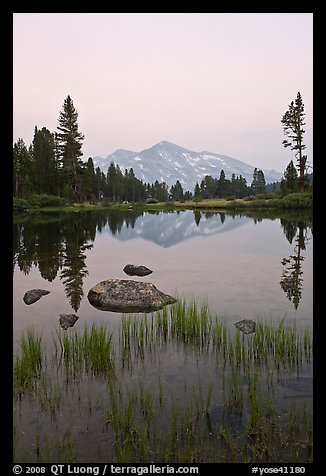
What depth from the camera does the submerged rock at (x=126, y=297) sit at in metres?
16.1

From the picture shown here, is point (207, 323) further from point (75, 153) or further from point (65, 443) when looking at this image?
point (75, 153)

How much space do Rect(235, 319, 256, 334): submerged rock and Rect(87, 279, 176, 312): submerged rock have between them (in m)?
3.87

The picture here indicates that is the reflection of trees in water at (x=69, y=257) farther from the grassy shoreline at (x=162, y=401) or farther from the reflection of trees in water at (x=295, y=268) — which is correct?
the grassy shoreline at (x=162, y=401)

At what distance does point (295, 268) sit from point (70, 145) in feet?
290

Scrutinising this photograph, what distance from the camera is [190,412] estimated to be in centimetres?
804

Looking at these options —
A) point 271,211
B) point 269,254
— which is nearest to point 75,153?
point 271,211

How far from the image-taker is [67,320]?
14.6 metres

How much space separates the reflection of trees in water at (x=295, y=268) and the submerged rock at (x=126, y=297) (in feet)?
20.5

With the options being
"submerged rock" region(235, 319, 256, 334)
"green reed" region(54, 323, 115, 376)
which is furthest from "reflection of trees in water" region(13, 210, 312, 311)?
"green reed" region(54, 323, 115, 376)

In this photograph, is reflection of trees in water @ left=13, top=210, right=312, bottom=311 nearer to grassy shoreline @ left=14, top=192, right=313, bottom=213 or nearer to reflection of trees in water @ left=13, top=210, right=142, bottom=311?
reflection of trees in water @ left=13, top=210, right=142, bottom=311

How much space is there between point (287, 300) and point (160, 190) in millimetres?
178800

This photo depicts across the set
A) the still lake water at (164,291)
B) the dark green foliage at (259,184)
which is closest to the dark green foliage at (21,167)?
the still lake water at (164,291)

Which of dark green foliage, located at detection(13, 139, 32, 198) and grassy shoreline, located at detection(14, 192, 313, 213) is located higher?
dark green foliage, located at detection(13, 139, 32, 198)

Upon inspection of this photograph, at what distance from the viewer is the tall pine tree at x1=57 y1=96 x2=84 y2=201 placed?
102644 mm
